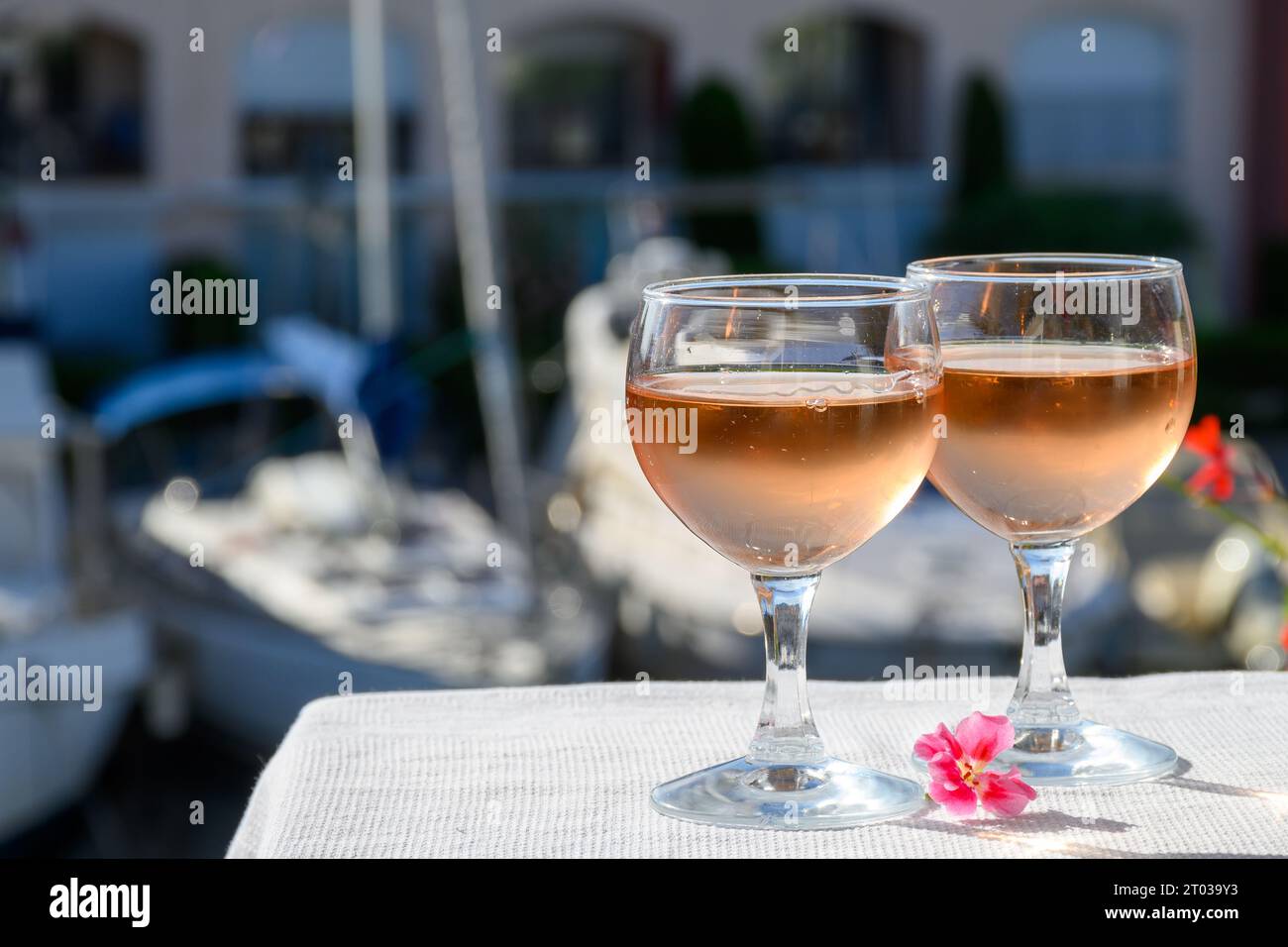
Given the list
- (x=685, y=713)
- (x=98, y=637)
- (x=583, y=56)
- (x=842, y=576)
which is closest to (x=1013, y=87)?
(x=583, y=56)

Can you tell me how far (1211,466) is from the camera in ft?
4.54

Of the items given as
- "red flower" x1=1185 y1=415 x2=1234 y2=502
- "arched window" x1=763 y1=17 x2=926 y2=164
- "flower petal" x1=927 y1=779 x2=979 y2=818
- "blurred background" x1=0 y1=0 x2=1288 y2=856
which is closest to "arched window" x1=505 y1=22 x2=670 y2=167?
"blurred background" x1=0 y1=0 x2=1288 y2=856

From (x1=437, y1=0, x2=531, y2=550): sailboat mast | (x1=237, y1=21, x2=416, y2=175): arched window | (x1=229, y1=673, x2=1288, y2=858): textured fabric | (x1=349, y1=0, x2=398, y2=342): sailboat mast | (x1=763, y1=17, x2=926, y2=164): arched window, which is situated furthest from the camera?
(x1=763, y1=17, x2=926, y2=164): arched window

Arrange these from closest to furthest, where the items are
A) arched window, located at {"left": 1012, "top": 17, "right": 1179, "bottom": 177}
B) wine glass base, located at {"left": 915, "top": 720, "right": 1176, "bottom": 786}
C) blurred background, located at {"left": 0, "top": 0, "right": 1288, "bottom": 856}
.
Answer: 1. wine glass base, located at {"left": 915, "top": 720, "right": 1176, "bottom": 786}
2. blurred background, located at {"left": 0, "top": 0, "right": 1288, "bottom": 856}
3. arched window, located at {"left": 1012, "top": 17, "right": 1179, "bottom": 177}

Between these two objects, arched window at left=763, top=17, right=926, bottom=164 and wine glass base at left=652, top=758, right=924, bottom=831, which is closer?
wine glass base at left=652, top=758, right=924, bottom=831

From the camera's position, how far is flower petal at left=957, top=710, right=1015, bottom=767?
84 cm

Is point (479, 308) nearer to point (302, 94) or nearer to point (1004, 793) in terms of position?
point (1004, 793)

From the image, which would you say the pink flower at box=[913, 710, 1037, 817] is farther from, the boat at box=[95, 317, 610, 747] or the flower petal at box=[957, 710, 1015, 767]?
the boat at box=[95, 317, 610, 747]

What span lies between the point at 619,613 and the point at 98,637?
2503 mm

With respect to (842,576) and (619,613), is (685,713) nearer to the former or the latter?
(842,576)

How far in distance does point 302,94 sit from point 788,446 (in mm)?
16329

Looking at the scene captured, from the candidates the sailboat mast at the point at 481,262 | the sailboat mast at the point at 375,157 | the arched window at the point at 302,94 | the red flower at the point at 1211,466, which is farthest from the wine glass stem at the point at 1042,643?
the arched window at the point at 302,94

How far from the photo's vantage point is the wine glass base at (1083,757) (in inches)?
34.8

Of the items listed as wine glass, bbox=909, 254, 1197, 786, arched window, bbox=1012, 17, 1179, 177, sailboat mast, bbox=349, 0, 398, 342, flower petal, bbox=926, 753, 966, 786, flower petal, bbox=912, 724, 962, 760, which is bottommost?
flower petal, bbox=926, 753, 966, 786
